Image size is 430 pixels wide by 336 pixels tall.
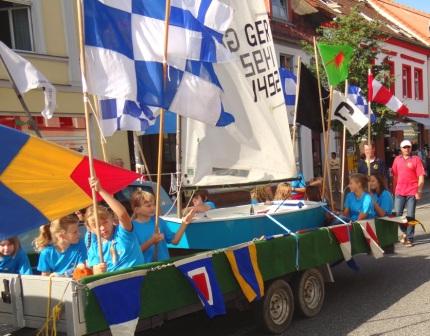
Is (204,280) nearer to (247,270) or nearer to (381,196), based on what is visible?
(247,270)

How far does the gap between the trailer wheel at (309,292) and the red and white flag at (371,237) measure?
2.77 ft

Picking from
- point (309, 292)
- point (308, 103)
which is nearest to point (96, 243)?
point (309, 292)

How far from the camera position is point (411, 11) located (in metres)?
38.2

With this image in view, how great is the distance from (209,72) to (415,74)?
29.2m

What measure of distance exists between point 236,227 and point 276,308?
89 centimetres

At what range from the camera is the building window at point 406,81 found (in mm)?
29781

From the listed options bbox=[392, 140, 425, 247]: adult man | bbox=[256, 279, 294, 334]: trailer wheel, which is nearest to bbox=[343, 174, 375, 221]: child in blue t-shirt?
bbox=[256, 279, 294, 334]: trailer wheel

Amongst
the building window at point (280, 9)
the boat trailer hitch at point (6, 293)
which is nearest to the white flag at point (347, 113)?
the boat trailer hitch at point (6, 293)

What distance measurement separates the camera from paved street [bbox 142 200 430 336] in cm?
513

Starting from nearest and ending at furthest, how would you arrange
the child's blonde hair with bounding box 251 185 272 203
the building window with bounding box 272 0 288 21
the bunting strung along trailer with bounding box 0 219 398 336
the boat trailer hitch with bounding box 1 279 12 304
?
the bunting strung along trailer with bounding box 0 219 398 336 → the boat trailer hitch with bounding box 1 279 12 304 → the child's blonde hair with bounding box 251 185 272 203 → the building window with bounding box 272 0 288 21

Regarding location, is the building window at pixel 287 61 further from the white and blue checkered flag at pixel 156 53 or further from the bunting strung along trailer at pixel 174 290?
the white and blue checkered flag at pixel 156 53

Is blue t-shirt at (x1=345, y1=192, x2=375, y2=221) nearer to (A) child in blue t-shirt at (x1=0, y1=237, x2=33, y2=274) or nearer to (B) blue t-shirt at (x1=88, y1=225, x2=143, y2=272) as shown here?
(B) blue t-shirt at (x1=88, y1=225, x2=143, y2=272)

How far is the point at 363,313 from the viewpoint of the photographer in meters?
5.61

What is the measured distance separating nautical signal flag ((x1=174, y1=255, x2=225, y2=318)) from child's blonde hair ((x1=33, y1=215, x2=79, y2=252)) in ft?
3.40
